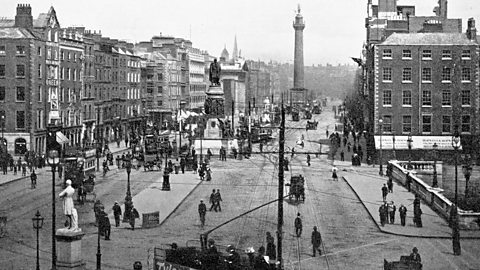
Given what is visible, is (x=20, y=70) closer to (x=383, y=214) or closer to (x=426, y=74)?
(x=426, y=74)

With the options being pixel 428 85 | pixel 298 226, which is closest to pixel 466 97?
pixel 428 85

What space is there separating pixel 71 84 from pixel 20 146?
12.5 metres

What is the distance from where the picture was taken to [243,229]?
108 feet

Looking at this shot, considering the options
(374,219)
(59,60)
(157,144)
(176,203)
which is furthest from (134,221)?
(59,60)

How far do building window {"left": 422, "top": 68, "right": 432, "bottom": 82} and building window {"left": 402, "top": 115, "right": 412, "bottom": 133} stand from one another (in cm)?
338

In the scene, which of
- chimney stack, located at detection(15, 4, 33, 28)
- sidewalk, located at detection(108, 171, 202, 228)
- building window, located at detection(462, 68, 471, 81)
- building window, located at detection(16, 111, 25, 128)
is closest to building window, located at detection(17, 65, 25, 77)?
building window, located at detection(16, 111, 25, 128)

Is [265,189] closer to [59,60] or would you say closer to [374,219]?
[374,219]

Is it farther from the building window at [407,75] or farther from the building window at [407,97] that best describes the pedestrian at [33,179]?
the building window at [407,75]

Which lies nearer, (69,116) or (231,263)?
(231,263)

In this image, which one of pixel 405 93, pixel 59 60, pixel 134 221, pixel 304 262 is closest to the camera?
pixel 304 262

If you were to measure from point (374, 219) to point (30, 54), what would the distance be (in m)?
41.1

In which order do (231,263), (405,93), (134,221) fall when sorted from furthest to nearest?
1. (405,93)
2. (134,221)
3. (231,263)

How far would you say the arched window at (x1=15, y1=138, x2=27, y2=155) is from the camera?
6581 cm

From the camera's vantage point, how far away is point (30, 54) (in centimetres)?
6681
